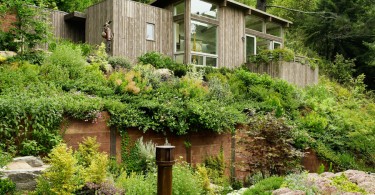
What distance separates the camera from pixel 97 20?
15.0 meters

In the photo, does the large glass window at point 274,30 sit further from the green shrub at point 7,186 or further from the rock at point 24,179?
the green shrub at point 7,186

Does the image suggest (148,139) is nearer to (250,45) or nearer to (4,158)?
(4,158)

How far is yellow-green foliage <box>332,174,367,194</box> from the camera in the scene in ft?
20.9

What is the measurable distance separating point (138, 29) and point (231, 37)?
4866mm

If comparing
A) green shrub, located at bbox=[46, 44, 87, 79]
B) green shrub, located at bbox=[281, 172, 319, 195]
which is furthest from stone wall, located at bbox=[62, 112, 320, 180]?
green shrub, located at bbox=[46, 44, 87, 79]

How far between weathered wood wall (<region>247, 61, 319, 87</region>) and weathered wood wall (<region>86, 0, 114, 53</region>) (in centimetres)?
686

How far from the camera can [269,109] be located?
1180cm

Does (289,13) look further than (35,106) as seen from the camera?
Yes

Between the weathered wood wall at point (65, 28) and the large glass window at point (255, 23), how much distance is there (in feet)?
27.9

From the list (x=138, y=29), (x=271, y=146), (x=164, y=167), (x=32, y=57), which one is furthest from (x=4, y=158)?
(x=138, y=29)

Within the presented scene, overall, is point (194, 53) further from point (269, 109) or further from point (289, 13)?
point (289, 13)

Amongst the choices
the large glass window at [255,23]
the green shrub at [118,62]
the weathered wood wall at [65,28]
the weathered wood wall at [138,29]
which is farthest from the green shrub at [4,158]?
the large glass window at [255,23]

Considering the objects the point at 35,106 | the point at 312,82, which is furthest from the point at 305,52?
the point at 35,106

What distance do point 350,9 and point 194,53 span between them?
12592 mm
